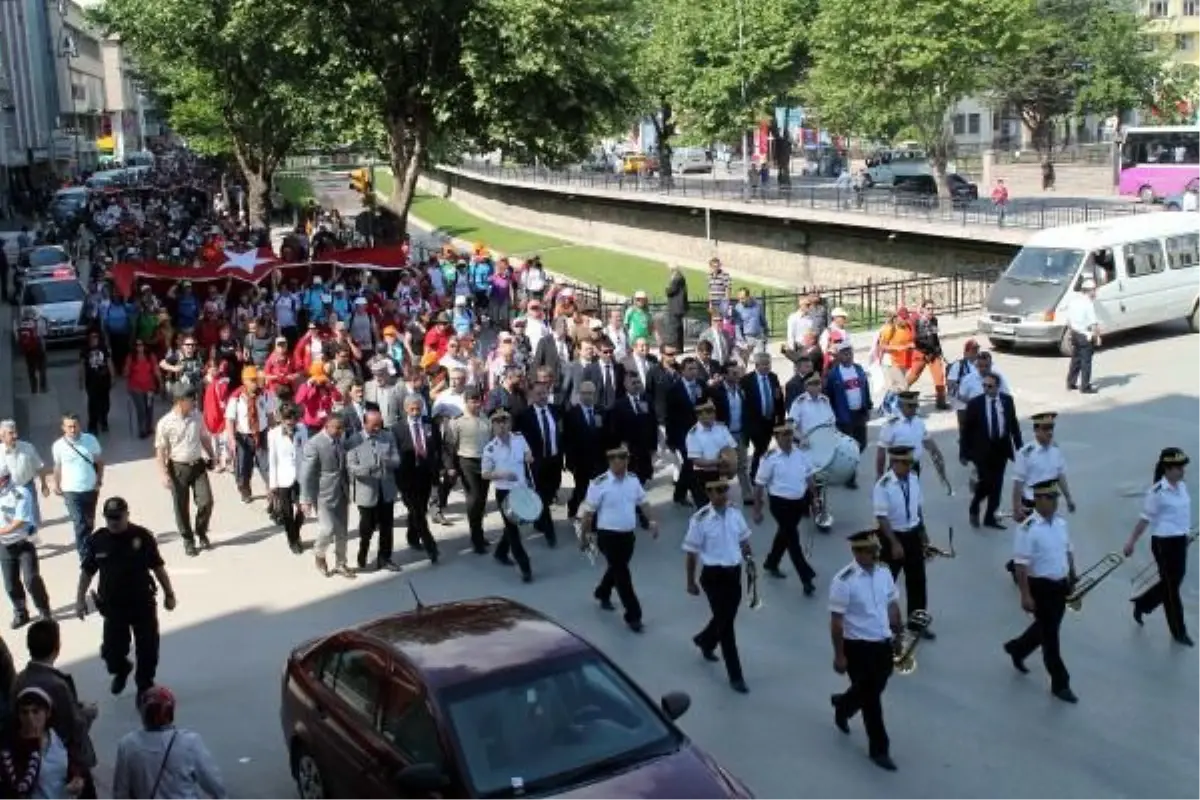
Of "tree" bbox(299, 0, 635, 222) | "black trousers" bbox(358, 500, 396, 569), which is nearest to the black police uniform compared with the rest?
"black trousers" bbox(358, 500, 396, 569)

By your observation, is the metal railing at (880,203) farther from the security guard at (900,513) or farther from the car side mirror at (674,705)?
the car side mirror at (674,705)

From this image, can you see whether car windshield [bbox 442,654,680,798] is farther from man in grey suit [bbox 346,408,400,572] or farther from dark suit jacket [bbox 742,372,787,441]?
dark suit jacket [bbox 742,372,787,441]

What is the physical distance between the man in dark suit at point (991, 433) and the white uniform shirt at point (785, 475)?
103 inches

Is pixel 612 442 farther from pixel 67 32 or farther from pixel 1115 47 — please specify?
pixel 67 32

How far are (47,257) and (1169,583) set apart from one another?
1171 inches

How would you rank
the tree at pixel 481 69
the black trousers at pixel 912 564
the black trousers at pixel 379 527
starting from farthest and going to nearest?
the tree at pixel 481 69 < the black trousers at pixel 379 527 < the black trousers at pixel 912 564

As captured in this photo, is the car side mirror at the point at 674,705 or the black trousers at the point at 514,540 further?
the black trousers at the point at 514,540

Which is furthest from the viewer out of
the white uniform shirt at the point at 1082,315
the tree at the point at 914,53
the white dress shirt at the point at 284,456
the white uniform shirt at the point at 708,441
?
the tree at the point at 914,53

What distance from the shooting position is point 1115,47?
62.8 meters

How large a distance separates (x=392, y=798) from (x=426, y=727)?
1.33ft

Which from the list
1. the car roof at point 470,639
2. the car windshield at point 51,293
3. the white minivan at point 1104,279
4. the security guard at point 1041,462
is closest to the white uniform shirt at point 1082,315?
the white minivan at point 1104,279

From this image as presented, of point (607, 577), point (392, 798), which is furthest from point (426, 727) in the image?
point (607, 577)

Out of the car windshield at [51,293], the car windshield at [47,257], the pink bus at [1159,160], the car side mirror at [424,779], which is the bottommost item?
the car side mirror at [424,779]

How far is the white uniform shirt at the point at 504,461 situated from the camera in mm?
13312
